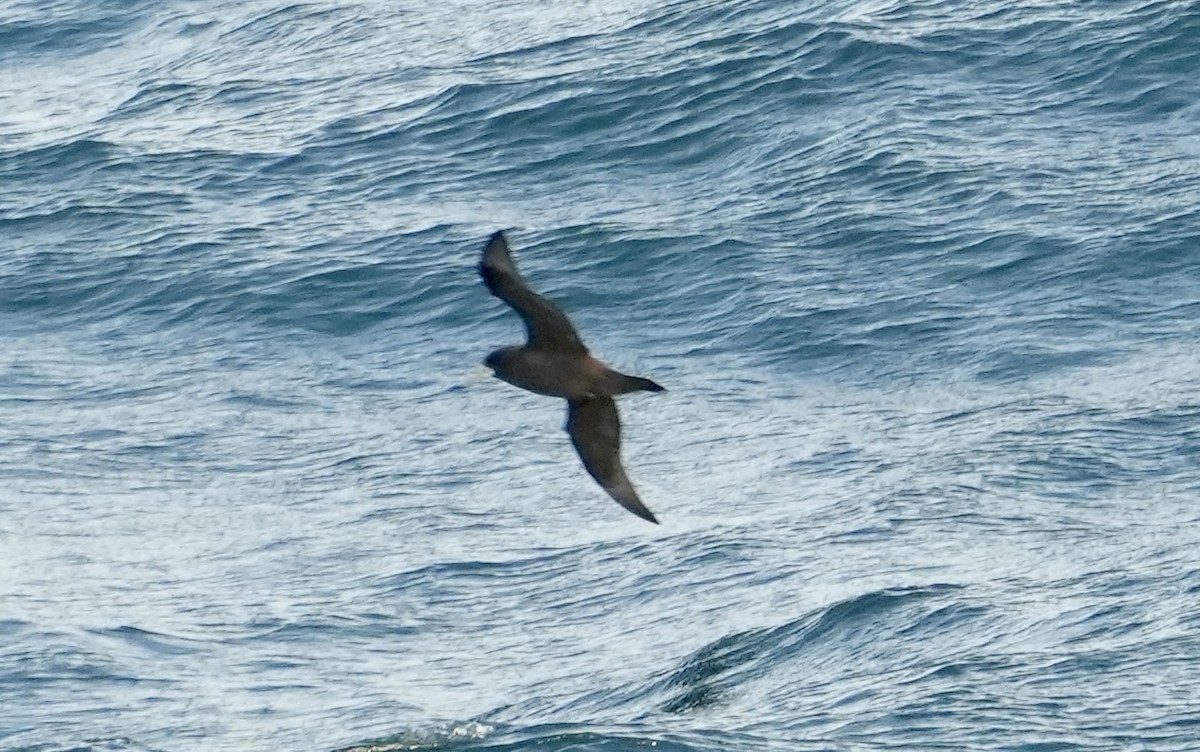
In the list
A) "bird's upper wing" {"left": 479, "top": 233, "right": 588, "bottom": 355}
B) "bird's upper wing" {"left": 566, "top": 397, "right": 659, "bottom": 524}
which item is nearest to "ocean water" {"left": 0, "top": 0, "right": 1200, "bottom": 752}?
"bird's upper wing" {"left": 566, "top": 397, "right": 659, "bottom": 524}

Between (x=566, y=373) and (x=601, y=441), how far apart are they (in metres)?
0.43

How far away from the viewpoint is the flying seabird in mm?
11156

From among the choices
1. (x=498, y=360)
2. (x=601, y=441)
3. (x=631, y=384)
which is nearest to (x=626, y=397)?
(x=601, y=441)

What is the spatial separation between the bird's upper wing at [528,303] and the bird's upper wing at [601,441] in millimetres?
310

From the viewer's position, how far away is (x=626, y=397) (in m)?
18.8

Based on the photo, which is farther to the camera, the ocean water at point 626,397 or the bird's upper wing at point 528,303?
the ocean water at point 626,397

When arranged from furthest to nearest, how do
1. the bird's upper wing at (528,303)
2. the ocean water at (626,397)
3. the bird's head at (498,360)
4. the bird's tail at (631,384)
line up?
the ocean water at (626,397) < the bird's head at (498,360) < the bird's upper wing at (528,303) < the bird's tail at (631,384)

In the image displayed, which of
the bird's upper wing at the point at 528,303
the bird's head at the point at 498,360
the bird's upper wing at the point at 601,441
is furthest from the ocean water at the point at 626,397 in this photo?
the bird's upper wing at the point at 528,303

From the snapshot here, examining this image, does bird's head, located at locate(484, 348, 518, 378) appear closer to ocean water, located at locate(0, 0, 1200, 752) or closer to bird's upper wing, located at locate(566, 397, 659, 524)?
bird's upper wing, located at locate(566, 397, 659, 524)

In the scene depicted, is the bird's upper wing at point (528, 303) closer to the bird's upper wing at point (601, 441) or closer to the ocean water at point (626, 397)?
the bird's upper wing at point (601, 441)

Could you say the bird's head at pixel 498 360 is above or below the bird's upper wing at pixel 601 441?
above

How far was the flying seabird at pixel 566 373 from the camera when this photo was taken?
36.6 feet

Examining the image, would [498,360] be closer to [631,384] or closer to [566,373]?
[566,373]

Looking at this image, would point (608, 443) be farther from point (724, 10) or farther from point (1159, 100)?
point (724, 10)
